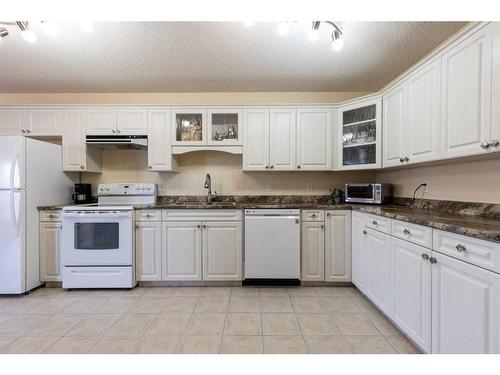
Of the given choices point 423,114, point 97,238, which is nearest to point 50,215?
point 97,238

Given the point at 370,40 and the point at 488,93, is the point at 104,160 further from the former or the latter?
the point at 488,93

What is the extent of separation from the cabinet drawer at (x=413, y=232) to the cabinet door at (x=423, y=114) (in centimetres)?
57

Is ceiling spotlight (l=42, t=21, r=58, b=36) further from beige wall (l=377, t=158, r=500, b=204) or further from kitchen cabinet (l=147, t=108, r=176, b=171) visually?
beige wall (l=377, t=158, r=500, b=204)

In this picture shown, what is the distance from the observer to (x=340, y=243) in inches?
110

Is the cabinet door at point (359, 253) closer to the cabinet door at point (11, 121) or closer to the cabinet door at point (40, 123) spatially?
the cabinet door at point (40, 123)

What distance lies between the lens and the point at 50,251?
281cm

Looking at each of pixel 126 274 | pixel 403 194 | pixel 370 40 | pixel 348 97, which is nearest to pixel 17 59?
pixel 126 274

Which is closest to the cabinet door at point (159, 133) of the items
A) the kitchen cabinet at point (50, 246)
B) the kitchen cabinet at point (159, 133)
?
the kitchen cabinet at point (159, 133)

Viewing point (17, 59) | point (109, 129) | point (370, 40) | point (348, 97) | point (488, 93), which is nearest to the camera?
point (488, 93)

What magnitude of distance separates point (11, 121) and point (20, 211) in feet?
4.20

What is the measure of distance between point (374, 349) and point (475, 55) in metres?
1.98

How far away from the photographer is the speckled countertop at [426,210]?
1.30 metres

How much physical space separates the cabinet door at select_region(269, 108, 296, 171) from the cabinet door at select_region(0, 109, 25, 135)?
3.04m

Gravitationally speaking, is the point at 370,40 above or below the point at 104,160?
above
